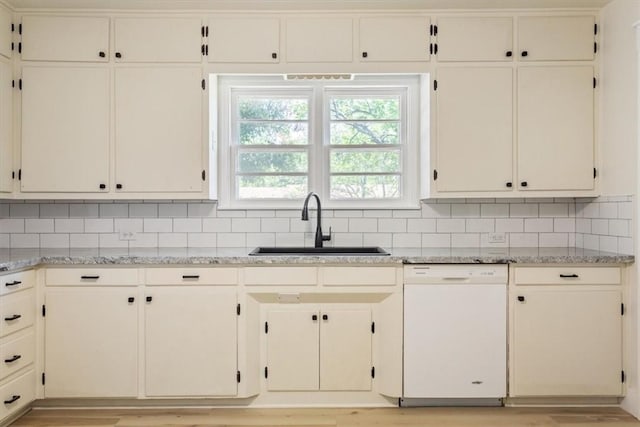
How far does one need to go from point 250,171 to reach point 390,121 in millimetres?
1058

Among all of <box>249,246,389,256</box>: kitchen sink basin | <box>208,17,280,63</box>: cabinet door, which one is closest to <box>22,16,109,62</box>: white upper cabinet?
<box>208,17,280,63</box>: cabinet door

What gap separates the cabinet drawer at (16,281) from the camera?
2.36 m

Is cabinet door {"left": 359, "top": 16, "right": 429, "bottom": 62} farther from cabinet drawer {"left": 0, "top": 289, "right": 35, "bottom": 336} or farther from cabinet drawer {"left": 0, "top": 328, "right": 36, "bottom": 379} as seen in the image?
cabinet drawer {"left": 0, "top": 328, "right": 36, "bottom": 379}

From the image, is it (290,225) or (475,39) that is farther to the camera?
(290,225)

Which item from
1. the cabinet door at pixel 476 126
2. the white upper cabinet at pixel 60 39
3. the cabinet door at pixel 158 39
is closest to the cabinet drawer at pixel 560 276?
the cabinet door at pixel 476 126

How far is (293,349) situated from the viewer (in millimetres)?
2646

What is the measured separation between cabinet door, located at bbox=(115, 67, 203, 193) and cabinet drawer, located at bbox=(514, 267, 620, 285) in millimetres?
2041

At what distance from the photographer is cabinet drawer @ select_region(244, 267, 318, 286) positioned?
8.61ft

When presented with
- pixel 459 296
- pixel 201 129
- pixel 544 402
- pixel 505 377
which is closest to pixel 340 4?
pixel 201 129

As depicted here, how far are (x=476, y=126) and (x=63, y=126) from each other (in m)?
2.57

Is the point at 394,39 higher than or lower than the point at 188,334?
higher

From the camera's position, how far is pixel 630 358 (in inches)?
104

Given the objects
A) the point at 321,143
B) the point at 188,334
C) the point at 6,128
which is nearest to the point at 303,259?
the point at 188,334

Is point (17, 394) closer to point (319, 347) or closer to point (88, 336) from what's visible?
point (88, 336)
